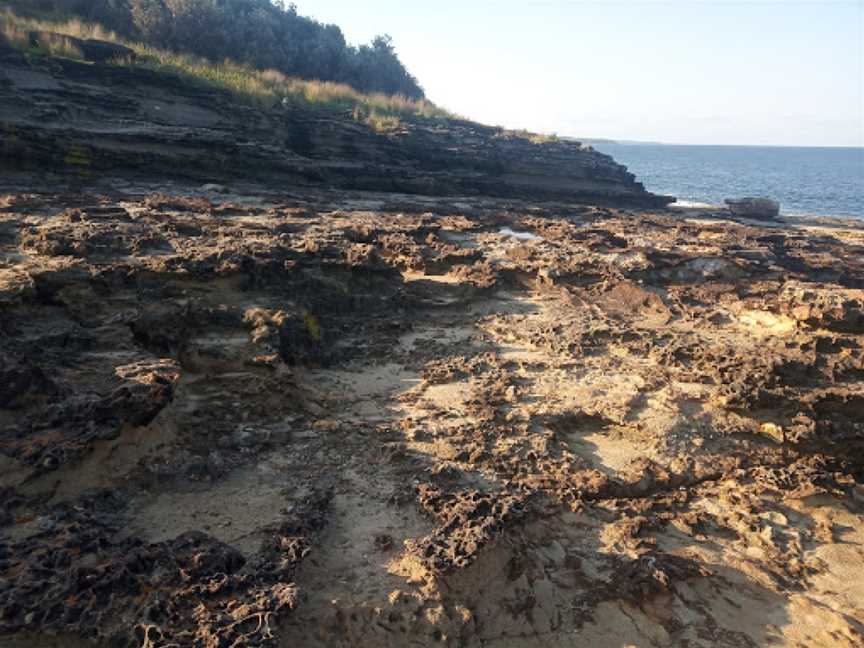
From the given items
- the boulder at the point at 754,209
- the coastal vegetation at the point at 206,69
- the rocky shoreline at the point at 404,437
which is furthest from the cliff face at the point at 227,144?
the boulder at the point at 754,209

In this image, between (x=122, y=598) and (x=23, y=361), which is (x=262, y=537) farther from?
(x=23, y=361)

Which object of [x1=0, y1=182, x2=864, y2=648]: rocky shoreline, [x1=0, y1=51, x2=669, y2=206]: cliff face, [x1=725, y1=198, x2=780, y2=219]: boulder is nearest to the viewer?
[x1=0, y1=182, x2=864, y2=648]: rocky shoreline

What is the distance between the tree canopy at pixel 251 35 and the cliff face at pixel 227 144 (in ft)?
22.5

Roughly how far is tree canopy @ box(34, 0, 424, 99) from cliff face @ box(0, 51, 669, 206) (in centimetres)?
686

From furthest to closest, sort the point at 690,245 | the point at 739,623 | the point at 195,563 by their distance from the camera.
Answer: the point at 690,245 < the point at 739,623 < the point at 195,563

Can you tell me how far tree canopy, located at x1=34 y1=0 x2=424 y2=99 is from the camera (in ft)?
70.5

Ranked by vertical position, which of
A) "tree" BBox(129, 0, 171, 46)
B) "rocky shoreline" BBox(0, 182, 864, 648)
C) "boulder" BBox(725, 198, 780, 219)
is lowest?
"rocky shoreline" BBox(0, 182, 864, 648)

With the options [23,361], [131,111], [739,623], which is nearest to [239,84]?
[131,111]

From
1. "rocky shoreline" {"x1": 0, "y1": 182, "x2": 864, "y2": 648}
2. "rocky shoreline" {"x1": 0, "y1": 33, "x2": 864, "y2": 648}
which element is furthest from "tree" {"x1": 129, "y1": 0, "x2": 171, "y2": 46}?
"rocky shoreline" {"x1": 0, "y1": 182, "x2": 864, "y2": 648}

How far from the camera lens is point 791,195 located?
1731 inches

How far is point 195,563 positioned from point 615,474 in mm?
3543

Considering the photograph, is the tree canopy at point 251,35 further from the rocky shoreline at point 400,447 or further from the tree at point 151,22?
the rocky shoreline at point 400,447

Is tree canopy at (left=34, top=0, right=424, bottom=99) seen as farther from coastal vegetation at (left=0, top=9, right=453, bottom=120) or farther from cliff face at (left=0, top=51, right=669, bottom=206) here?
cliff face at (left=0, top=51, right=669, bottom=206)

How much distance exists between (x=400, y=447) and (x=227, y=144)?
11.7 meters
